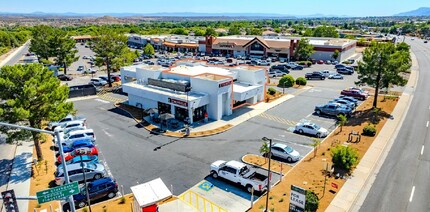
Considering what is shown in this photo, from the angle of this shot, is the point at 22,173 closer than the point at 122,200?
No

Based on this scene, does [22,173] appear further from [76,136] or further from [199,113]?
[199,113]

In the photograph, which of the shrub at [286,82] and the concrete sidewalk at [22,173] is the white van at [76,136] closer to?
the concrete sidewalk at [22,173]

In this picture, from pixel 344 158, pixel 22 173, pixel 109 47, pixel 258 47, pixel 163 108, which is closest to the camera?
pixel 344 158

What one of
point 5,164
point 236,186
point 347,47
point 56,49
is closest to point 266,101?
point 236,186

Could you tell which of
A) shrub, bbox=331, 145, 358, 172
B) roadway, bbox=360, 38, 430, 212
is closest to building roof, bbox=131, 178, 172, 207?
roadway, bbox=360, 38, 430, 212

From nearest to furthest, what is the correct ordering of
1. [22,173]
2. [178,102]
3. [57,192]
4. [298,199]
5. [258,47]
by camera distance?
[57,192]
[298,199]
[22,173]
[178,102]
[258,47]

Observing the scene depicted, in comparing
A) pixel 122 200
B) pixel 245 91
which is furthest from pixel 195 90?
pixel 122 200

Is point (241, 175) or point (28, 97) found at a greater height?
point (28, 97)
